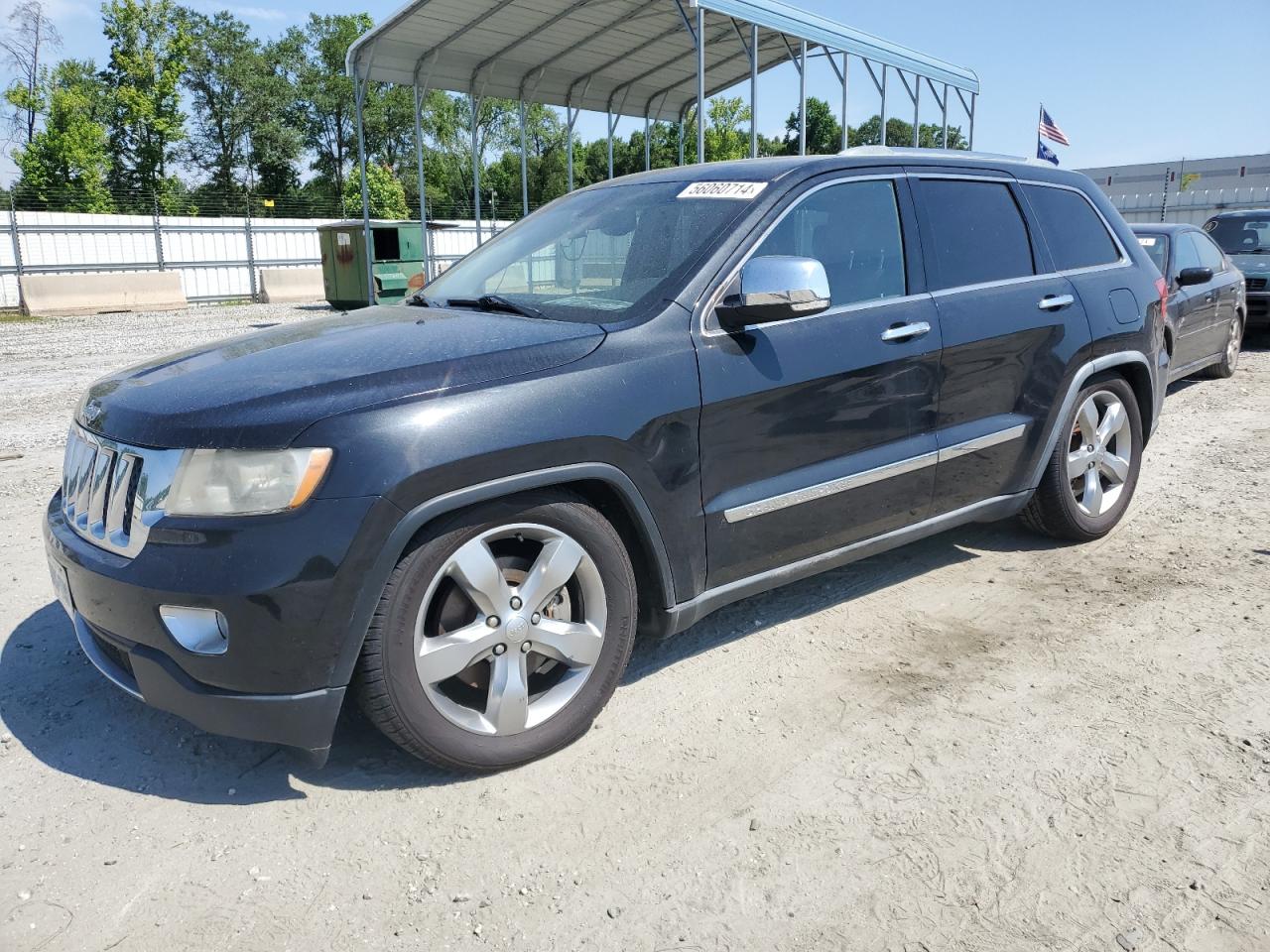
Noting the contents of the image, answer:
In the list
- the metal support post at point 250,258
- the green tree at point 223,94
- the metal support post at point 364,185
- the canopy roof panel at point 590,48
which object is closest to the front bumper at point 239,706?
the canopy roof panel at point 590,48

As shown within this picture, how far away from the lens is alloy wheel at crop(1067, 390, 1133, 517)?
181 inches

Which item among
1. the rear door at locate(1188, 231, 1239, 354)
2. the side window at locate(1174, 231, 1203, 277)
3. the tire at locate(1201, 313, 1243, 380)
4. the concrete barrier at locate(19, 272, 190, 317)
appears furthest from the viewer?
the concrete barrier at locate(19, 272, 190, 317)

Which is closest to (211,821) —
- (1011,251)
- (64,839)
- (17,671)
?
(64,839)

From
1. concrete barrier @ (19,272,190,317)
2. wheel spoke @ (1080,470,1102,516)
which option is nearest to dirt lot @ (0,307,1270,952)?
wheel spoke @ (1080,470,1102,516)

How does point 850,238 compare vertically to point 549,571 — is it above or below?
above

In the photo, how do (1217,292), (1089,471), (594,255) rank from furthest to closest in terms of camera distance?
(1217,292) → (1089,471) → (594,255)

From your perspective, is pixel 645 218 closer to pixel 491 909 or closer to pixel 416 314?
pixel 416 314

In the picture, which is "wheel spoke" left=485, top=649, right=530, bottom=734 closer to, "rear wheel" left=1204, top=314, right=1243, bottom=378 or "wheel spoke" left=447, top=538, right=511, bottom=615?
"wheel spoke" left=447, top=538, right=511, bottom=615

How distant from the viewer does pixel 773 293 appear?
10.1ft

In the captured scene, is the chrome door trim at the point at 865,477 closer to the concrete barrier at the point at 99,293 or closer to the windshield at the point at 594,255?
the windshield at the point at 594,255

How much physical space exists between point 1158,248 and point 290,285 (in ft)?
68.7

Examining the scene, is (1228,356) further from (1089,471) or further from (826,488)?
(826,488)

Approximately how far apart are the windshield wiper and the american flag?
16270 millimetres

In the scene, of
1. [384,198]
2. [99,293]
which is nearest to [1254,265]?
[99,293]
